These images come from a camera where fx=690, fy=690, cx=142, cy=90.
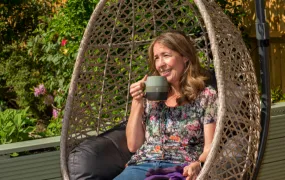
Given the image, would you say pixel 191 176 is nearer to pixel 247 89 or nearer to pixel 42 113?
pixel 247 89

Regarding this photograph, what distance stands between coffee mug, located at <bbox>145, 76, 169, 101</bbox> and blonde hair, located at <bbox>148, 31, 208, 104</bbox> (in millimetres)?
135

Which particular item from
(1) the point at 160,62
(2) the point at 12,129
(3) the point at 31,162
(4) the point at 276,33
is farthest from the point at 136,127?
(4) the point at 276,33

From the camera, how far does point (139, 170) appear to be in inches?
132

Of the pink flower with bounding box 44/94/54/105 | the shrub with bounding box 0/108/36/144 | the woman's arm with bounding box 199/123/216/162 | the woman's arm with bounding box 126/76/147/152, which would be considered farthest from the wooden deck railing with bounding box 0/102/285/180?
the pink flower with bounding box 44/94/54/105

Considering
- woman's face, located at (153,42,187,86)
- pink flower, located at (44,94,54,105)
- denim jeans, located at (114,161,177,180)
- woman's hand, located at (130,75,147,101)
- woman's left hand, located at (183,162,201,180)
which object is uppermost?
woman's face, located at (153,42,187,86)

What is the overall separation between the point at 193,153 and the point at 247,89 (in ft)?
1.42

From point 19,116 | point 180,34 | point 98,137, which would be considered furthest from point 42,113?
point 180,34

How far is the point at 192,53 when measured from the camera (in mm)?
3465

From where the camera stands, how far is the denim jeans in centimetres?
330

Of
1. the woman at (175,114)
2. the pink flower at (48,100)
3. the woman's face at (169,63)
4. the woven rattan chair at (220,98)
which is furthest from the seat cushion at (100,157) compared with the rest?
the pink flower at (48,100)

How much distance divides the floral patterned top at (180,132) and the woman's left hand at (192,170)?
23 centimetres

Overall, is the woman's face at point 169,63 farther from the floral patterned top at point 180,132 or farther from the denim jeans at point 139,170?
the denim jeans at point 139,170

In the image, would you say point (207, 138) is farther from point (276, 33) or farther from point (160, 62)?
point (276, 33)

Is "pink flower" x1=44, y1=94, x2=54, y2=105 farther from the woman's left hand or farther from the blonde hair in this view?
the woman's left hand
